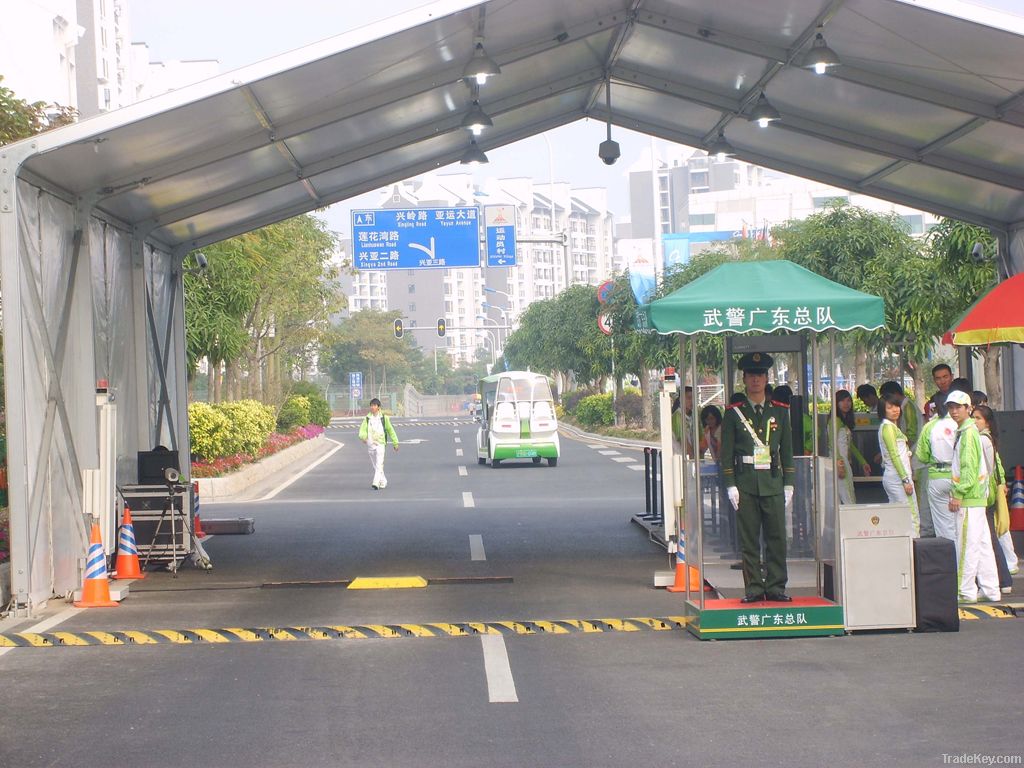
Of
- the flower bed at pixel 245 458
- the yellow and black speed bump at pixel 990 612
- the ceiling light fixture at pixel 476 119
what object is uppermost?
the ceiling light fixture at pixel 476 119

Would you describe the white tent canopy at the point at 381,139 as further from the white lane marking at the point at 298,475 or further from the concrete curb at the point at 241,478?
the white lane marking at the point at 298,475

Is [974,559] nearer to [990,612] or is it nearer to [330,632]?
[990,612]

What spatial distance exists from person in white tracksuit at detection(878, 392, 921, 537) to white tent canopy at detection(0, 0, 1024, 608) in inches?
124

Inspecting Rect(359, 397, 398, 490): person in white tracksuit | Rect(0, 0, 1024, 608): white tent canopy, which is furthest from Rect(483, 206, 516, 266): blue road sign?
Rect(0, 0, 1024, 608): white tent canopy

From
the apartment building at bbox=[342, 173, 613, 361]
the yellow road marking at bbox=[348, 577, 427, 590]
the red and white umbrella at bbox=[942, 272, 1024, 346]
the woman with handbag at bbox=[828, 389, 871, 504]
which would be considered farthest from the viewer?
the apartment building at bbox=[342, 173, 613, 361]

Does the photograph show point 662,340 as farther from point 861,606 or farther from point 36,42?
point 861,606

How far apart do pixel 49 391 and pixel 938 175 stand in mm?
10172

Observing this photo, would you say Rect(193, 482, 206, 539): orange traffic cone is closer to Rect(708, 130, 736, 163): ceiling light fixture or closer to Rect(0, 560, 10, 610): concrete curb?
Rect(0, 560, 10, 610): concrete curb

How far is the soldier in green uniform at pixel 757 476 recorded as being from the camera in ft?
32.9

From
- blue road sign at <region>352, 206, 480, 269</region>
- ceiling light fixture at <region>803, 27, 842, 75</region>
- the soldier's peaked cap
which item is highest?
blue road sign at <region>352, 206, 480, 269</region>

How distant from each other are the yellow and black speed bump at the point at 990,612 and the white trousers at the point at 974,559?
319mm

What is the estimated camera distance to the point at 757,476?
10039mm

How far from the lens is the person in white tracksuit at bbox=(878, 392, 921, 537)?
468 inches

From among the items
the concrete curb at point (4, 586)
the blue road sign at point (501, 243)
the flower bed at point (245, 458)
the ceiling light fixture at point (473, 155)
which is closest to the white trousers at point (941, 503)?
the ceiling light fixture at point (473, 155)
